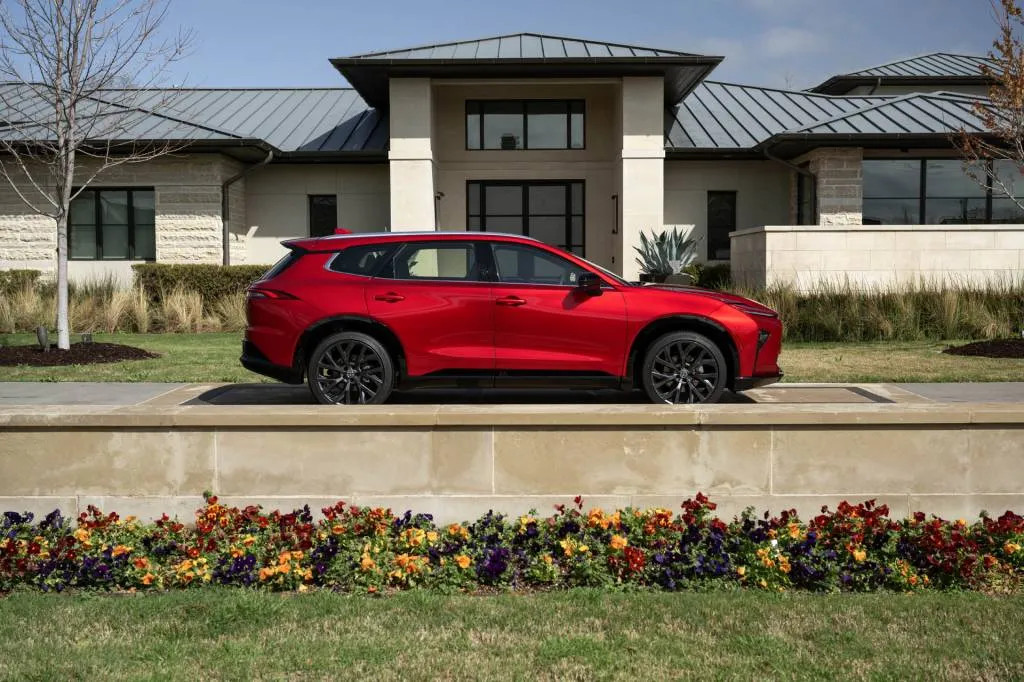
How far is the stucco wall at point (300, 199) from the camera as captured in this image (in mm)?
26125

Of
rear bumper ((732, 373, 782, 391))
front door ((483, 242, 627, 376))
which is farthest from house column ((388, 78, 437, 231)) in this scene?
rear bumper ((732, 373, 782, 391))

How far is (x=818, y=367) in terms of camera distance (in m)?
13.1

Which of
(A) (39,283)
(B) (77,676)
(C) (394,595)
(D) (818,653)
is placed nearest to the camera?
(B) (77,676)

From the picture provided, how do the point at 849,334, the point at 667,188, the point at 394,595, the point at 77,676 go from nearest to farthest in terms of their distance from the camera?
the point at 77,676 < the point at 394,595 < the point at 849,334 < the point at 667,188

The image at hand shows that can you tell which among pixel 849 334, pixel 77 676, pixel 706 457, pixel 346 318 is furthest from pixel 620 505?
pixel 849 334

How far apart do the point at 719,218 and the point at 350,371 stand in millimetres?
18839

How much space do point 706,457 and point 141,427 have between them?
3777 millimetres

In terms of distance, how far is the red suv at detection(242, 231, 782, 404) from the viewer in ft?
28.3

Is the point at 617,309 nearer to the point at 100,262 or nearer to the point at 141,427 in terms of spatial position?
the point at 141,427

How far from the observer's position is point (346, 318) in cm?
866

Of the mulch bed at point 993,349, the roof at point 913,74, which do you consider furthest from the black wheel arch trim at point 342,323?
the roof at point 913,74

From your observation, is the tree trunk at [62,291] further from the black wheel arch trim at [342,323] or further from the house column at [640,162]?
the house column at [640,162]

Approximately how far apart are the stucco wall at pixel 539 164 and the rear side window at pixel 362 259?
17.2 m

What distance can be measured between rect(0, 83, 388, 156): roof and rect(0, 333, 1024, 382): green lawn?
9.22m
